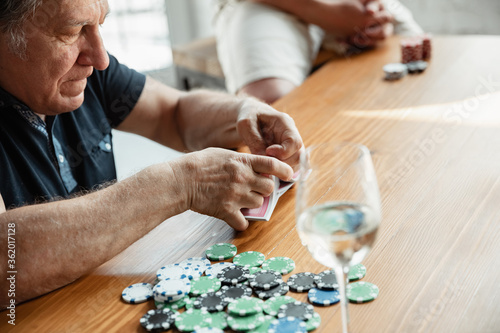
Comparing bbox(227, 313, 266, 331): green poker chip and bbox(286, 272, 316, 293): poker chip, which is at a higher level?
bbox(227, 313, 266, 331): green poker chip

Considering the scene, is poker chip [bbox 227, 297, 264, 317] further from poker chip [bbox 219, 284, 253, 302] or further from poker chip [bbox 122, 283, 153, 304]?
poker chip [bbox 122, 283, 153, 304]

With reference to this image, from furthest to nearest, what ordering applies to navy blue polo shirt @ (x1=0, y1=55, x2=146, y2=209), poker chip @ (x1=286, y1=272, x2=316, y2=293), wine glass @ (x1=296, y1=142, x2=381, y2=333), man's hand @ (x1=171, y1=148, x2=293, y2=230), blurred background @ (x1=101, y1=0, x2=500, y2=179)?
1. blurred background @ (x1=101, y1=0, x2=500, y2=179)
2. navy blue polo shirt @ (x1=0, y1=55, x2=146, y2=209)
3. man's hand @ (x1=171, y1=148, x2=293, y2=230)
4. poker chip @ (x1=286, y1=272, x2=316, y2=293)
5. wine glass @ (x1=296, y1=142, x2=381, y2=333)

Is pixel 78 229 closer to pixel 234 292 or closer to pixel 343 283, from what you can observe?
pixel 234 292

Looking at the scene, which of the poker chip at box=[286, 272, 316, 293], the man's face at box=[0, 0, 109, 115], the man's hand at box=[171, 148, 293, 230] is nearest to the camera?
the poker chip at box=[286, 272, 316, 293]

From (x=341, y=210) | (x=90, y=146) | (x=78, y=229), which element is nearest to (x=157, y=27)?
(x=90, y=146)

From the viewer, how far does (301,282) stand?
1012 millimetres

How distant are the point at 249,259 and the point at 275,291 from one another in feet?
0.39

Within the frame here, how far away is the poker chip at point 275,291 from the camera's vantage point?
38.9 inches

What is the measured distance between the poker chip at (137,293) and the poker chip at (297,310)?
24 centimetres

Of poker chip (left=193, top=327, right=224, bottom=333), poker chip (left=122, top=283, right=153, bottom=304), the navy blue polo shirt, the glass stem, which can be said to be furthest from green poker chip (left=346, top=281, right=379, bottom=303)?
the navy blue polo shirt

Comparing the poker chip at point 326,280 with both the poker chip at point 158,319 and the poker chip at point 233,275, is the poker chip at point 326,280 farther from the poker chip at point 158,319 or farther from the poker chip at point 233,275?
the poker chip at point 158,319

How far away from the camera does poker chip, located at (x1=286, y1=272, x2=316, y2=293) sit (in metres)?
1.00

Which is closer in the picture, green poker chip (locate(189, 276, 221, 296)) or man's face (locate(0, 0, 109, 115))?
green poker chip (locate(189, 276, 221, 296))

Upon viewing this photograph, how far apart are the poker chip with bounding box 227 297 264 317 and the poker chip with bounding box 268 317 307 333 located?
40 mm
